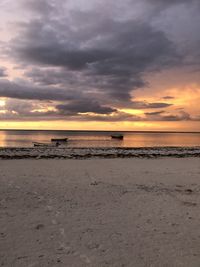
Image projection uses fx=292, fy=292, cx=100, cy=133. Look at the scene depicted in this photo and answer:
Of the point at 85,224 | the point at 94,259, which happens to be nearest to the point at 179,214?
the point at 85,224

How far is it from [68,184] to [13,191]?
2.47 m

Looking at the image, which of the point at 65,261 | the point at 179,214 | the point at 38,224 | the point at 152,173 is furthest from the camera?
the point at 152,173

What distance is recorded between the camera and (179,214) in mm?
7918

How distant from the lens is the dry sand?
5.34m

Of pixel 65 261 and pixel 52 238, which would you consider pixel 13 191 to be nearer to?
pixel 52 238

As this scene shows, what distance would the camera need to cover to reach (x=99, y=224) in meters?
7.02

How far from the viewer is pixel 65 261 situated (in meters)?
5.16

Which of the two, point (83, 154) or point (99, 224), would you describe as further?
point (83, 154)

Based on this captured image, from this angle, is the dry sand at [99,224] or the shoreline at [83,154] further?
the shoreline at [83,154]

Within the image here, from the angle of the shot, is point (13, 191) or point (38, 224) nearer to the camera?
point (38, 224)

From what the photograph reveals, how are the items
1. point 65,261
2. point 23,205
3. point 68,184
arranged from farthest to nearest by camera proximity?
point 68,184 → point 23,205 → point 65,261

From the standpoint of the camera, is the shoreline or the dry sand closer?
the dry sand

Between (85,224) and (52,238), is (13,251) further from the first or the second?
A: (85,224)

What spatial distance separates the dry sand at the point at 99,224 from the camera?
5340mm
